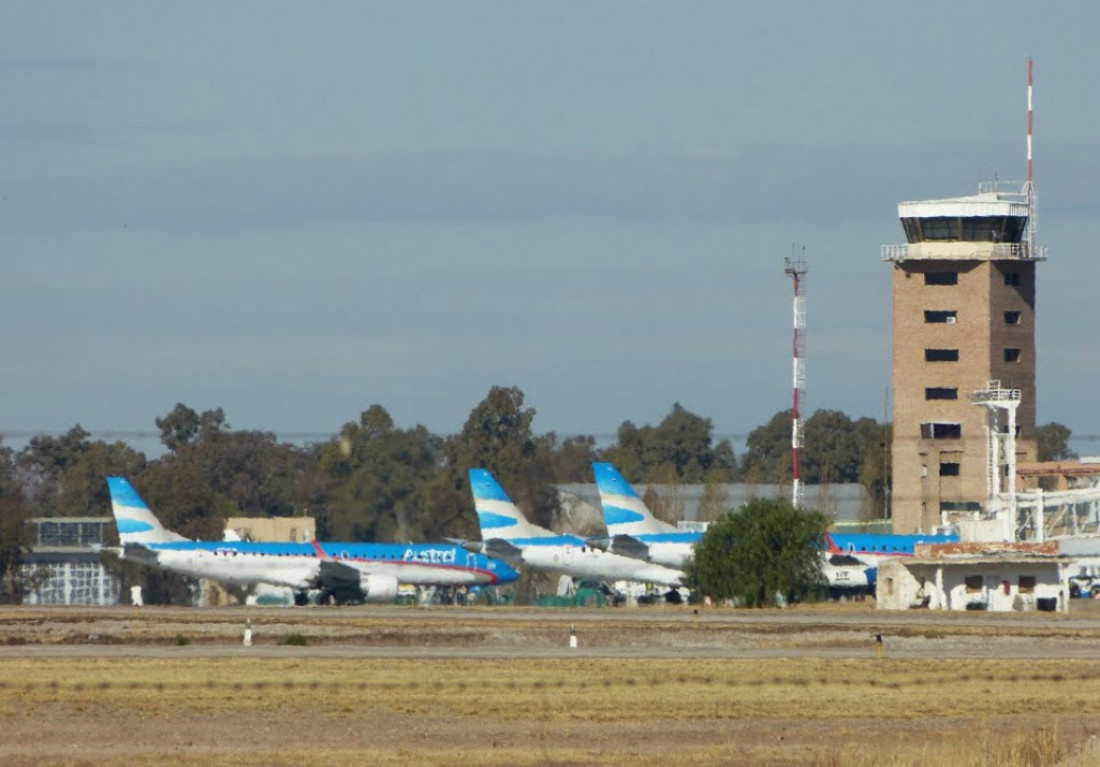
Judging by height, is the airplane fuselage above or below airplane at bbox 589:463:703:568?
below

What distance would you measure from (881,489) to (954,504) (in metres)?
20.3

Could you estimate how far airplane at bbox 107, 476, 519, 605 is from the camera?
103 meters

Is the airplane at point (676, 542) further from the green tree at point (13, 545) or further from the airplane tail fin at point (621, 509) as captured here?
the green tree at point (13, 545)

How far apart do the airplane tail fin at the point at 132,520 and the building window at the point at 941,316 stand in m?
55.6

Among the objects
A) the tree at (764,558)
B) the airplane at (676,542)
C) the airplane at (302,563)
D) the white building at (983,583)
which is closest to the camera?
the white building at (983,583)

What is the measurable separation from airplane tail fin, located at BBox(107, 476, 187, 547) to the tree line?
13199 millimetres

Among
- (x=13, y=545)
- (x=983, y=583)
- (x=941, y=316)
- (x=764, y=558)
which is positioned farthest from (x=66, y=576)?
(x=983, y=583)

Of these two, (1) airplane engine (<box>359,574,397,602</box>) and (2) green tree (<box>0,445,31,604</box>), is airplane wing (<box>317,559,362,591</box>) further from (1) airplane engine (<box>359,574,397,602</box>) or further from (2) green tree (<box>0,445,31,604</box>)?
(2) green tree (<box>0,445,31,604</box>)

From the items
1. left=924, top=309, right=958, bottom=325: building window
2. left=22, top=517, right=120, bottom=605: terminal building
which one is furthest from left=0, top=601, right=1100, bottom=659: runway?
left=924, top=309, right=958, bottom=325: building window

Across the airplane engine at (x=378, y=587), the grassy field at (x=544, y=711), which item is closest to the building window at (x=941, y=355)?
the airplane engine at (x=378, y=587)

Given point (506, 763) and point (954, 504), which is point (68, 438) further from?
point (506, 763)

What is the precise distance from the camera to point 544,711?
3888 centimetres

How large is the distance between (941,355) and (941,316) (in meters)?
2.62

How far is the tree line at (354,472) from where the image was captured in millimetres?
122625
